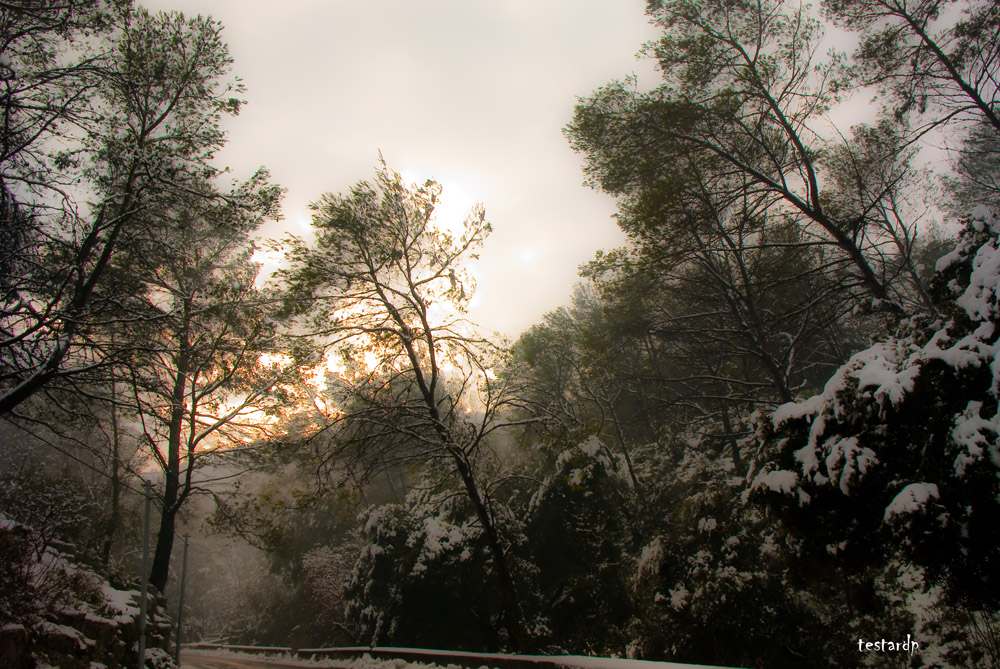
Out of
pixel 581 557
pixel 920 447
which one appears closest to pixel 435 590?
pixel 581 557

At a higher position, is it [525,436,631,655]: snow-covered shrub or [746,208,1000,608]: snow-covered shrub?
[746,208,1000,608]: snow-covered shrub

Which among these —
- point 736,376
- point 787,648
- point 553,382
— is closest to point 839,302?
point 787,648

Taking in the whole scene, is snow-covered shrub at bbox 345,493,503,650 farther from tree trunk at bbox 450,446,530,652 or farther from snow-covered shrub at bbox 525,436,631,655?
tree trunk at bbox 450,446,530,652

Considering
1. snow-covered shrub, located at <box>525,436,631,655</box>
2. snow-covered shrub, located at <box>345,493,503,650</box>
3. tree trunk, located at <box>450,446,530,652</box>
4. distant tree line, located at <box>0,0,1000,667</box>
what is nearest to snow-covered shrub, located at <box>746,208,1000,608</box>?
distant tree line, located at <box>0,0,1000,667</box>

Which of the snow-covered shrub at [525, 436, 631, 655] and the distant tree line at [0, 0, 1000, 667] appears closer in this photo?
the distant tree line at [0, 0, 1000, 667]

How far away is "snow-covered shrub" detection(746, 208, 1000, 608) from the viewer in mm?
4055

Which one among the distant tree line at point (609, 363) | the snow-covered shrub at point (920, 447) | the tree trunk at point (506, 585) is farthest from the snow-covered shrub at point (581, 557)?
the snow-covered shrub at point (920, 447)

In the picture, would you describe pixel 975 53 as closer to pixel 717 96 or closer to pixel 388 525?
→ pixel 717 96

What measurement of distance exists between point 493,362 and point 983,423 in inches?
303

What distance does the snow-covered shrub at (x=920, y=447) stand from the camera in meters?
4.05

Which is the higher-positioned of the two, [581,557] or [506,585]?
[506,585]

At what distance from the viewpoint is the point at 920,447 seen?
4578mm

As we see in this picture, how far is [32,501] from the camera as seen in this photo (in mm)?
18281

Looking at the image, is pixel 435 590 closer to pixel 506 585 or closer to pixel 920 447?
pixel 506 585
